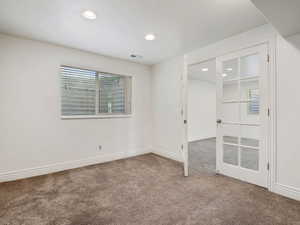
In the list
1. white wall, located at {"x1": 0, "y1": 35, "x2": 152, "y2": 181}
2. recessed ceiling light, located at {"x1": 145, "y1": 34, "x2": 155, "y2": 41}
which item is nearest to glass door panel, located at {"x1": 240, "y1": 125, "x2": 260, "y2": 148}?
recessed ceiling light, located at {"x1": 145, "y1": 34, "x2": 155, "y2": 41}

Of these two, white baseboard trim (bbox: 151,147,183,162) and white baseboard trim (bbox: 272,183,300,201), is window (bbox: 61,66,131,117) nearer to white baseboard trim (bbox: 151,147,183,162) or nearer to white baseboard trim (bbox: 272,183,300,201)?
white baseboard trim (bbox: 151,147,183,162)

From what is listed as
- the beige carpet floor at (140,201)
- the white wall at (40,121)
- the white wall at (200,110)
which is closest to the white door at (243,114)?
the beige carpet floor at (140,201)

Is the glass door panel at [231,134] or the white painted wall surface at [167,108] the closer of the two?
the glass door panel at [231,134]

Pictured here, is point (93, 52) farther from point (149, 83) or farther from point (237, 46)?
point (237, 46)

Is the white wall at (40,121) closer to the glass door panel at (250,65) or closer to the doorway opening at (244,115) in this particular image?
the doorway opening at (244,115)

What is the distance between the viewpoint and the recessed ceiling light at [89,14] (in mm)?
1995

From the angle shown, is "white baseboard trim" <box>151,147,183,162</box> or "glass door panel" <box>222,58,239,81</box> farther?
"white baseboard trim" <box>151,147,183,162</box>

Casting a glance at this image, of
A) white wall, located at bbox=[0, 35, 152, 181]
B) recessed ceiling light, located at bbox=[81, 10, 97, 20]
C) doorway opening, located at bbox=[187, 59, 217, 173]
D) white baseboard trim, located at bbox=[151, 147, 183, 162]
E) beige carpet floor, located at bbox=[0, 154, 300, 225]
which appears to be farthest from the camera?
doorway opening, located at bbox=[187, 59, 217, 173]

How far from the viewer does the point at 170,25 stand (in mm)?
2326

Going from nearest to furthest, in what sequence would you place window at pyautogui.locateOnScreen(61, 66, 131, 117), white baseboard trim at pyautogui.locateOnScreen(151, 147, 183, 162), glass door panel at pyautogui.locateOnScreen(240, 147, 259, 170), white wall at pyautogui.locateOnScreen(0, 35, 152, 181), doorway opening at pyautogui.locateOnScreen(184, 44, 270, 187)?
doorway opening at pyautogui.locateOnScreen(184, 44, 270, 187) → glass door panel at pyautogui.locateOnScreen(240, 147, 259, 170) → white wall at pyautogui.locateOnScreen(0, 35, 152, 181) → window at pyautogui.locateOnScreen(61, 66, 131, 117) → white baseboard trim at pyautogui.locateOnScreen(151, 147, 183, 162)

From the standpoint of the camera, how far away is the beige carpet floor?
1682 millimetres

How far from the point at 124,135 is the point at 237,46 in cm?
304

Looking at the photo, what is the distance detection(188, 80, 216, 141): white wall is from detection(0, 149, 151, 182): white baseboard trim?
9.93ft

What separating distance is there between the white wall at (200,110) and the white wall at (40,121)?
3.44 metres
